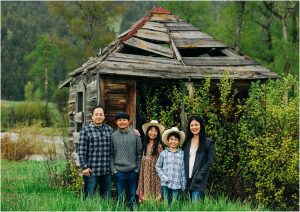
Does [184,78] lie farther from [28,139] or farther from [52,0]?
[52,0]

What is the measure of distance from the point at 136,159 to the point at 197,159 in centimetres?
100

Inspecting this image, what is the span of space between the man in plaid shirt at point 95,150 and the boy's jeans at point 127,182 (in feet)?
0.59

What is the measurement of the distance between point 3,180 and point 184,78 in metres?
4.91

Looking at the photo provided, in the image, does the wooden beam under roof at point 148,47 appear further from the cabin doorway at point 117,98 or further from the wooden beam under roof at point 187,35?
the cabin doorway at point 117,98

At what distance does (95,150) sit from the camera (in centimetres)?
830

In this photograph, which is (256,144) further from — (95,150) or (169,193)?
(95,150)

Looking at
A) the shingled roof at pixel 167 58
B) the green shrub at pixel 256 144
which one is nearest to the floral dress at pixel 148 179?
the green shrub at pixel 256 144

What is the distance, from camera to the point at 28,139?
17.8m

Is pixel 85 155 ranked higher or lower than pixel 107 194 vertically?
higher

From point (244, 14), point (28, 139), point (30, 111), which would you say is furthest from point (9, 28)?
point (28, 139)

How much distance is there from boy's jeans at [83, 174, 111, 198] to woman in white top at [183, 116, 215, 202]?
1232 mm

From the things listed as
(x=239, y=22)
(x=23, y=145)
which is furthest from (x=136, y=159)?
(x=239, y=22)

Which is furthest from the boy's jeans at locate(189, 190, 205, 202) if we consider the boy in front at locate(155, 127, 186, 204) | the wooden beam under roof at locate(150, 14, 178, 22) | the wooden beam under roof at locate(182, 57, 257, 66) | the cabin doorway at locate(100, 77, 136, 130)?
the wooden beam under roof at locate(150, 14, 178, 22)

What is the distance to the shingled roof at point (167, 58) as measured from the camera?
34.6 feet
